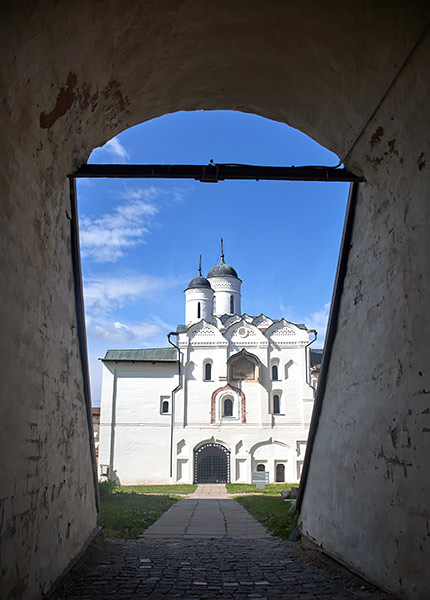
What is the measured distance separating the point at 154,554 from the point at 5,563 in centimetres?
382

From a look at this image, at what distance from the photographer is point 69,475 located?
5.48 meters

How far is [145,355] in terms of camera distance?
35.2 meters

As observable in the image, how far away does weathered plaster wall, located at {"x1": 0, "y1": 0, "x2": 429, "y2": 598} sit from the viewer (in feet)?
12.2

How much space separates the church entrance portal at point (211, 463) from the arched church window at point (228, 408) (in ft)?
6.60

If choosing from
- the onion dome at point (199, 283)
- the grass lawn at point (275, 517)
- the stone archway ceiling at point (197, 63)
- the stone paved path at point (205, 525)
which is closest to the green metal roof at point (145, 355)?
the onion dome at point (199, 283)

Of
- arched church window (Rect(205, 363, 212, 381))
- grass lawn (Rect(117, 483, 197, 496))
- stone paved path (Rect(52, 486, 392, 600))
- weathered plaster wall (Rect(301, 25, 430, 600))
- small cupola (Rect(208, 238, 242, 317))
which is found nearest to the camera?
weathered plaster wall (Rect(301, 25, 430, 600))

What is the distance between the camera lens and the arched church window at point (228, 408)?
3300 cm

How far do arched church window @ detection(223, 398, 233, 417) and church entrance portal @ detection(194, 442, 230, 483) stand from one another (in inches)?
79.2

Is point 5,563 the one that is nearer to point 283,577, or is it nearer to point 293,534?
point 283,577

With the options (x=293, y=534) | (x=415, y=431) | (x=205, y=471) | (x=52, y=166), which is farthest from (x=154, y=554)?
(x=205, y=471)

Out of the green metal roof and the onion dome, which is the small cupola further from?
the green metal roof

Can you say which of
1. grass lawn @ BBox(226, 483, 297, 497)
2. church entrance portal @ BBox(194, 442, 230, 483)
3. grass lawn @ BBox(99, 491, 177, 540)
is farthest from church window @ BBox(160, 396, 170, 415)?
grass lawn @ BBox(99, 491, 177, 540)

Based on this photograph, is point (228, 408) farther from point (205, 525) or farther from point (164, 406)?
point (205, 525)

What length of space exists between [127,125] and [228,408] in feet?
94.5
